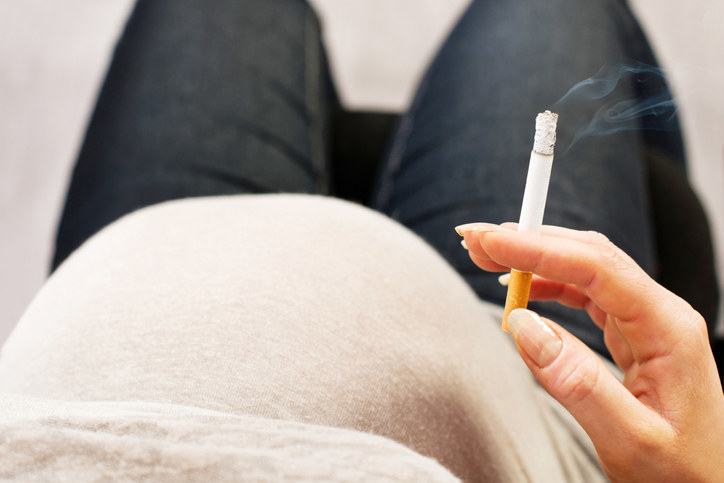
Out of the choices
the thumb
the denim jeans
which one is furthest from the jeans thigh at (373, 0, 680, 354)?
the thumb

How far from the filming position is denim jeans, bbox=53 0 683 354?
0.56m

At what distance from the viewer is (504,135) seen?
58cm

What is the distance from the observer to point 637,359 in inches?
11.7

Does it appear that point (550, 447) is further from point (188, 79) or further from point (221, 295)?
point (188, 79)

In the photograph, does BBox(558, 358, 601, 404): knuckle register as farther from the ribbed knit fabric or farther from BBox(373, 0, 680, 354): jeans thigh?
BBox(373, 0, 680, 354): jeans thigh

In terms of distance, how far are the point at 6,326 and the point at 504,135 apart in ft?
2.80

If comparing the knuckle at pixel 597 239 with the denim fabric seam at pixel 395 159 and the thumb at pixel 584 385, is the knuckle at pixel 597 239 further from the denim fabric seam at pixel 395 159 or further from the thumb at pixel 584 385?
the denim fabric seam at pixel 395 159

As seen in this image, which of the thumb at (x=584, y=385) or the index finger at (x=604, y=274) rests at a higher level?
the index finger at (x=604, y=274)

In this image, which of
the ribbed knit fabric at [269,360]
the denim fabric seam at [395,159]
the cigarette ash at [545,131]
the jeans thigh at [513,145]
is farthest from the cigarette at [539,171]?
the denim fabric seam at [395,159]

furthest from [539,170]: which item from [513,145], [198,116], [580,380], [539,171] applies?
[198,116]

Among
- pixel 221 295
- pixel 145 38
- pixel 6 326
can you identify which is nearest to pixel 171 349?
pixel 221 295

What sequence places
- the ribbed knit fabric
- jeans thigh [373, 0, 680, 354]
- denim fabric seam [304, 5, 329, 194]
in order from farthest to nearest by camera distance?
denim fabric seam [304, 5, 329, 194] → jeans thigh [373, 0, 680, 354] → the ribbed knit fabric

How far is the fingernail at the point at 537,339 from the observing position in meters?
0.28

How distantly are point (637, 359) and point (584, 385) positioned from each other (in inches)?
1.9
